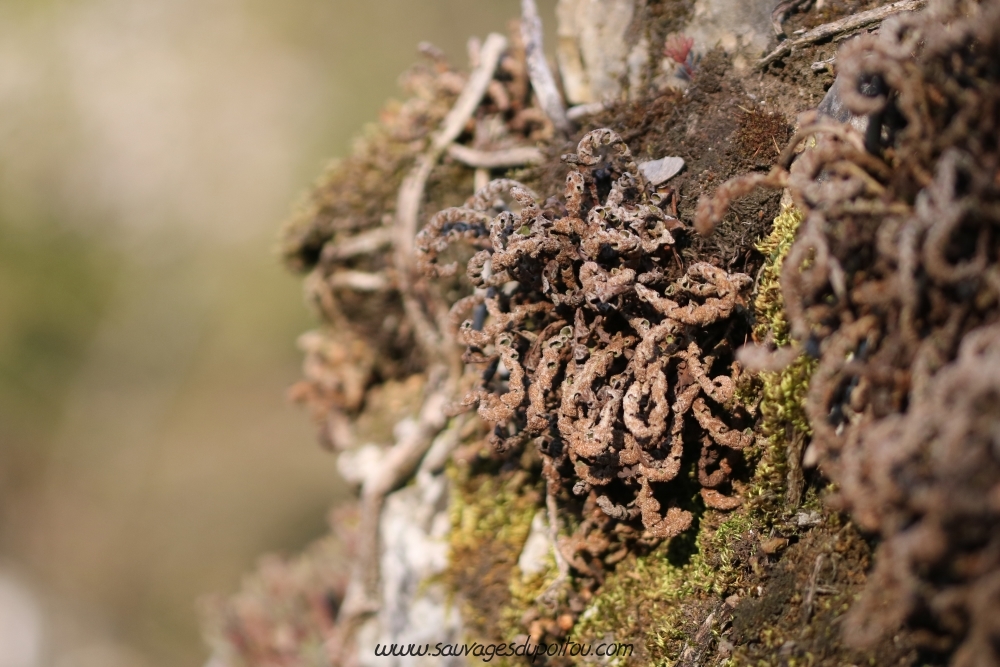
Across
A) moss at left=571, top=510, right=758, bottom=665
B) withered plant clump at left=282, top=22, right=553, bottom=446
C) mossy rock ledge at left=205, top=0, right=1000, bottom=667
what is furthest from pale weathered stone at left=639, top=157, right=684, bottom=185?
moss at left=571, top=510, right=758, bottom=665

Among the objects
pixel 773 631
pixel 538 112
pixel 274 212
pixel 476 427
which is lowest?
pixel 773 631

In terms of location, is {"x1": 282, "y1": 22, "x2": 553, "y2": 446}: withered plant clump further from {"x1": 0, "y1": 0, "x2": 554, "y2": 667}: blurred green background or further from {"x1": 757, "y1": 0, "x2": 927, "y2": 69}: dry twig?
{"x1": 0, "y1": 0, "x2": 554, "y2": 667}: blurred green background

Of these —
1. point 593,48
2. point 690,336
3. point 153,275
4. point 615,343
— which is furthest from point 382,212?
point 153,275

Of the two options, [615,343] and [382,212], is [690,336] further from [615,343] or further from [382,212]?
[382,212]

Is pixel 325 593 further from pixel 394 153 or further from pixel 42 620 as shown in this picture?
pixel 42 620

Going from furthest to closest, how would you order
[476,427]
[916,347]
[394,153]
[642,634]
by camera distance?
[394,153], [476,427], [642,634], [916,347]

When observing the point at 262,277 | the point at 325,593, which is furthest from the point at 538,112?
the point at 262,277
